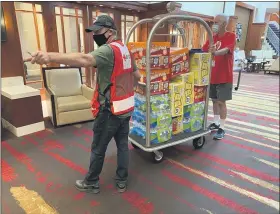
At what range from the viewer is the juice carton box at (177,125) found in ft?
8.00

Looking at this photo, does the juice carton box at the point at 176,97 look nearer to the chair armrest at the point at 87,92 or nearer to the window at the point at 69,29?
the chair armrest at the point at 87,92

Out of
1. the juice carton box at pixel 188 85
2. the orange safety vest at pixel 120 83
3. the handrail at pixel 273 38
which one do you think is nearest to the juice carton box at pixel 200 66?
the juice carton box at pixel 188 85

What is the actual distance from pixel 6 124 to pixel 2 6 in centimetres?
164

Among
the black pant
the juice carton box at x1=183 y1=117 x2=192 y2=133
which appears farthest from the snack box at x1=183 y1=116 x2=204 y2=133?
the black pant

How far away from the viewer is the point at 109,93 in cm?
165

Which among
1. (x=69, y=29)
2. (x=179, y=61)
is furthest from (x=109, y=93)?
(x=69, y=29)

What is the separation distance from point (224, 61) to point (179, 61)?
0.76 meters

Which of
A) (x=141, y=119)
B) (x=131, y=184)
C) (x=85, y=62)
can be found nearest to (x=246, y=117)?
(x=141, y=119)

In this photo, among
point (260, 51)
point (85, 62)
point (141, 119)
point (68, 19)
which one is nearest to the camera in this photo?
point (85, 62)

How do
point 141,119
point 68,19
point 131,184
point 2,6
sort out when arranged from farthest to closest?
1. point 68,19
2. point 2,6
3. point 141,119
4. point 131,184

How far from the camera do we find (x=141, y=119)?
2.35m

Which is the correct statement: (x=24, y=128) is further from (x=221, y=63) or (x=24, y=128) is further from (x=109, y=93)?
(x=221, y=63)

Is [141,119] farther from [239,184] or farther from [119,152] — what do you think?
[239,184]

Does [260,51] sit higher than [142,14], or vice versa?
[142,14]
